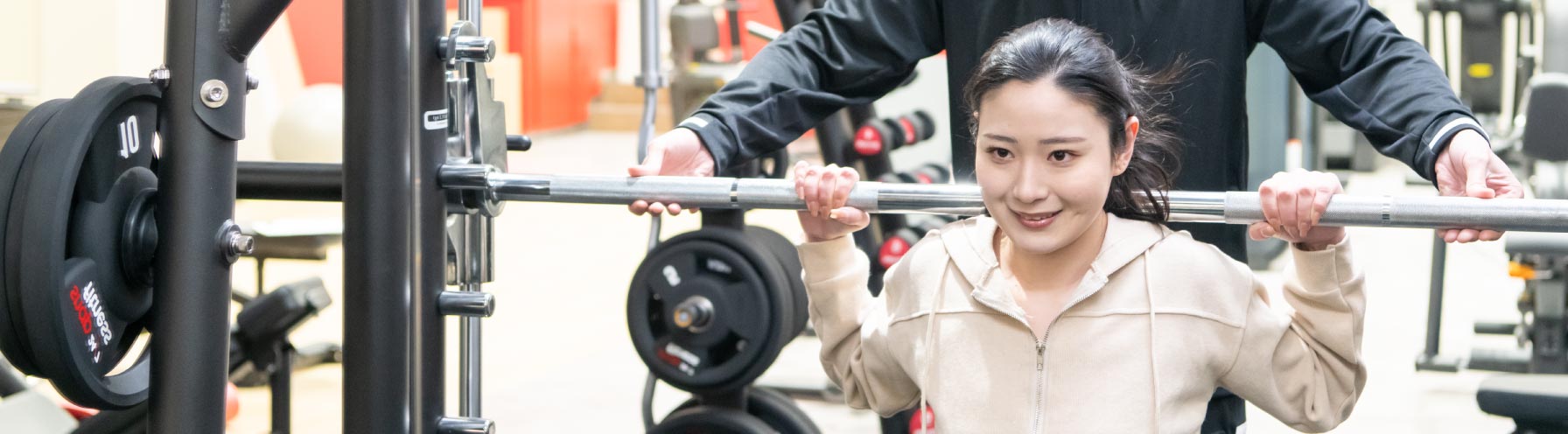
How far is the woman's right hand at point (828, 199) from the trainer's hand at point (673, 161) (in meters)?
0.16

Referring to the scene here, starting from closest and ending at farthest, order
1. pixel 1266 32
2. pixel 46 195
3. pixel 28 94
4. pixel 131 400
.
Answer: pixel 46 195, pixel 131 400, pixel 1266 32, pixel 28 94

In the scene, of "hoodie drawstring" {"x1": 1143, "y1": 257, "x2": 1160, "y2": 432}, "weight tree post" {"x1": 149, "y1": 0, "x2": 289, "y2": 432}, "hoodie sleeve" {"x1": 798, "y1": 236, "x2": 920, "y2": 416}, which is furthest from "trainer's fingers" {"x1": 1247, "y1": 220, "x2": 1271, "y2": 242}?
"weight tree post" {"x1": 149, "y1": 0, "x2": 289, "y2": 432}

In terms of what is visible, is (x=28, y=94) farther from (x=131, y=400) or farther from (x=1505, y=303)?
(x=1505, y=303)

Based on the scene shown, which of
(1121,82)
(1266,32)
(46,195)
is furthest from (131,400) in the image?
(1266,32)

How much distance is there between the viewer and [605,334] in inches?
195

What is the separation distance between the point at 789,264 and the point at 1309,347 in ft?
3.73

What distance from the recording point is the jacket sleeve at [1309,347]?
1.46 meters

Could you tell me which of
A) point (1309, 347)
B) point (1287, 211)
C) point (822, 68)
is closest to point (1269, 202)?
point (1287, 211)

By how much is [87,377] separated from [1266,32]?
1345 mm

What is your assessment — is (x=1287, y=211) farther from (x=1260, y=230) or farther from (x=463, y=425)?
(x=463, y=425)

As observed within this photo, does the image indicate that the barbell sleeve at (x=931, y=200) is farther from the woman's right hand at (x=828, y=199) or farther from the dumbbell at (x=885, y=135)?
the dumbbell at (x=885, y=135)

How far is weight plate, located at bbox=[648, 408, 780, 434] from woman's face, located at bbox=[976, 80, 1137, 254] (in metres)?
1.06

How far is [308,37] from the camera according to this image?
7.96 metres

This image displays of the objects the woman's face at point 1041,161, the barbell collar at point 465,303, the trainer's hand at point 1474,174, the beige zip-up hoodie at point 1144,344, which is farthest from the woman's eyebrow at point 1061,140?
the barbell collar at point 465,303
